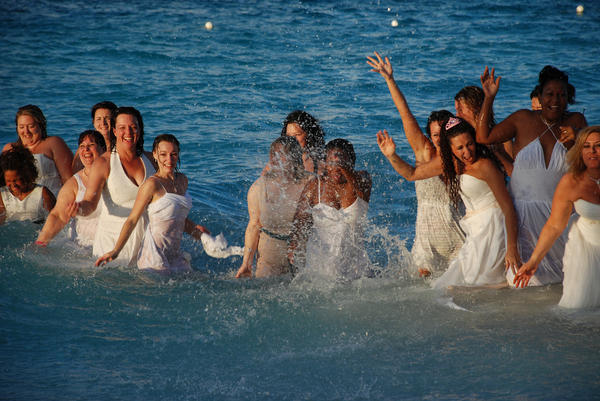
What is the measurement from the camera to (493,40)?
21.0m

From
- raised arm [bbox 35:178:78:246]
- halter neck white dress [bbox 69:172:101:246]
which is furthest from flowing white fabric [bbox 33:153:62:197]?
raised arm [bbox 35:178:78:246]

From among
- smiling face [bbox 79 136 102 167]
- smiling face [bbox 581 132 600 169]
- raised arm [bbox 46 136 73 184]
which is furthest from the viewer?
raised arm [bbox 46 136 73 184]

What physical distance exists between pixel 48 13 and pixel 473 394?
71.7ft

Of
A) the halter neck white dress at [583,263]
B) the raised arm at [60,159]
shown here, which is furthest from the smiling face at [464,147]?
the raised arm at [60,159]

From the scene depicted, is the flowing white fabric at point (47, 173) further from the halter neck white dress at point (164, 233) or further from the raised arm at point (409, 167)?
the raised arm at point (409, 167)

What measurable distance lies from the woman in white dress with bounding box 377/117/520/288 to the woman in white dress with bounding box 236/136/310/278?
0.82m

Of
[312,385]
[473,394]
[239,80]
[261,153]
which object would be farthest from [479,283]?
[239,80]

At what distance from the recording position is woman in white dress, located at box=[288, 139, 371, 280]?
5.94m

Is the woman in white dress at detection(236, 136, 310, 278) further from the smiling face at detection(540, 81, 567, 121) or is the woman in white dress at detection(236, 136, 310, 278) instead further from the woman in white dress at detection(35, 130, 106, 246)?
the smiling face at detection(540, 81, 567, 121)

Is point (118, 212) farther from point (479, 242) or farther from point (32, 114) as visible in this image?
point (479, 242)

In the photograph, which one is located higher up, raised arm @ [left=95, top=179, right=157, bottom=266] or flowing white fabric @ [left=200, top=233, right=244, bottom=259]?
raised arm @ [left=95, top=179, right=157, bottom=266]

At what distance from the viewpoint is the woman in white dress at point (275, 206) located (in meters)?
5.80

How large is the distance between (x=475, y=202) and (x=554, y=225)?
2.61ft

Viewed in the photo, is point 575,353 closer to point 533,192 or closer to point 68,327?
point 533,192
